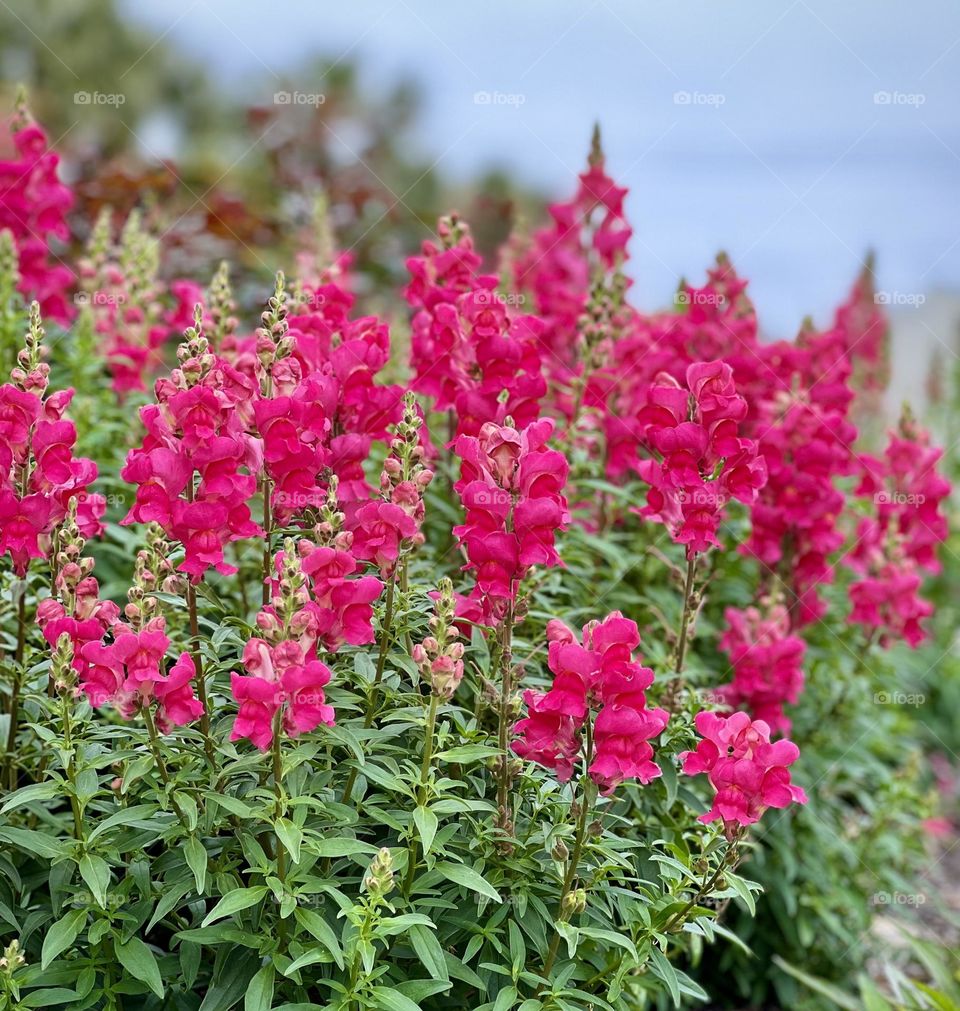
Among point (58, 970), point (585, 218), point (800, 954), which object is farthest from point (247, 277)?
point (58, 970)

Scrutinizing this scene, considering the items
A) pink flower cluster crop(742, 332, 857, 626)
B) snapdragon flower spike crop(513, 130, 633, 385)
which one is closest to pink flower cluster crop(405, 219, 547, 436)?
snapdragon flower spike crop(513, 130, 633, 385)

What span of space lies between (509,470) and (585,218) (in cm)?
231

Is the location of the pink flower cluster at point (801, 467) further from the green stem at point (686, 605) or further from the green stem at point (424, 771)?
the green stem at point (424, 771)

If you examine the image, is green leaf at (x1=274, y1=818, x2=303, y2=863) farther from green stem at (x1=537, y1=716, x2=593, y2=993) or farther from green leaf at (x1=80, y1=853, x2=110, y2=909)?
green stem at (x1=537, y1=716, x2=593, y2=993)

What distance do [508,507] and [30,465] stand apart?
1.12 metres

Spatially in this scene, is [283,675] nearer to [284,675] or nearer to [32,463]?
[284,675]

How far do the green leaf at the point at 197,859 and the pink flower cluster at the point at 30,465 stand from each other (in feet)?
2.57

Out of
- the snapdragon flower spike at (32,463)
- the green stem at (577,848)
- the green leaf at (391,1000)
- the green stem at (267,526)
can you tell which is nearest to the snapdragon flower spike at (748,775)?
the green stem at (577,848)

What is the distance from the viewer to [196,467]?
8.75 ft

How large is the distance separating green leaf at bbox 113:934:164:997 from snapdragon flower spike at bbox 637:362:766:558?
158cm

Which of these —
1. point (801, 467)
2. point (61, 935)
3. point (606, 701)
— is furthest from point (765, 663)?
point (61, 935)

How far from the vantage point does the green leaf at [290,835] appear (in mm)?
2419

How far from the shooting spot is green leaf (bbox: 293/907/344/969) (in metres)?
2.48

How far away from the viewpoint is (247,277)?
7602 millimetres
